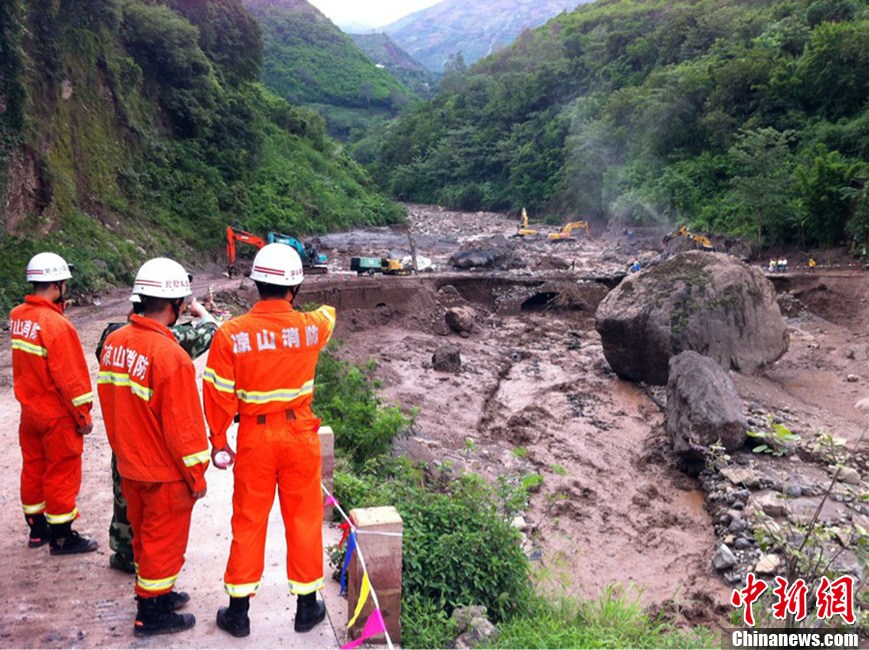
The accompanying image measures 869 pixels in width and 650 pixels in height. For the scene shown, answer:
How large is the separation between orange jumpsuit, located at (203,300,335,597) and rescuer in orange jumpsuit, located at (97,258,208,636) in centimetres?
15

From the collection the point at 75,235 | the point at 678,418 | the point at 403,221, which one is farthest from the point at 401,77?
the point at 678,418

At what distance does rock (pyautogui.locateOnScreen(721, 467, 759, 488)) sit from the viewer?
849cm

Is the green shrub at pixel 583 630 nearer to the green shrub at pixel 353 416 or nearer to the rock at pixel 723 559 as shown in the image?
the rock at pixel 723 559

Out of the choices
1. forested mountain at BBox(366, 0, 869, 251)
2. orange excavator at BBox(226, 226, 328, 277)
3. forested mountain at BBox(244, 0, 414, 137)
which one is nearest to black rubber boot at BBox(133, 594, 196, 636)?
orange excavator at BBox(226, 226, 328, 277)

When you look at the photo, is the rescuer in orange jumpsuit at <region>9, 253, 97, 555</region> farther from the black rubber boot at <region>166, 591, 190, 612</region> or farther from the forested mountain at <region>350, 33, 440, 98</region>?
the forested mountain at <region>350, 33, 440, 98</region>

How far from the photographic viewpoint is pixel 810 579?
4840 mm

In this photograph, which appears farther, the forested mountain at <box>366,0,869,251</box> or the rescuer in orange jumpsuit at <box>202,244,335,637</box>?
the forested mountain at <box>366,0,869,251</box>

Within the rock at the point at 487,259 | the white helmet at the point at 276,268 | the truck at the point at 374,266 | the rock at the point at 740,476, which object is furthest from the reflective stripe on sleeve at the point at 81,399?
the rock at the point at 487,259

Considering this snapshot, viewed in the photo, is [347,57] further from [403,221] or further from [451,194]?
[403,221]

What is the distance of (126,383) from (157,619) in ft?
4.16

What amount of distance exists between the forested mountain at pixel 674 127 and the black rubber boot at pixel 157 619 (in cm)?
2139

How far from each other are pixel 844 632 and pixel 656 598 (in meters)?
2.21

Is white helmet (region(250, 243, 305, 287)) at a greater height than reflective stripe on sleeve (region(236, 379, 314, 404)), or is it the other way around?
white helmet (region(250, 243, 305, 287))

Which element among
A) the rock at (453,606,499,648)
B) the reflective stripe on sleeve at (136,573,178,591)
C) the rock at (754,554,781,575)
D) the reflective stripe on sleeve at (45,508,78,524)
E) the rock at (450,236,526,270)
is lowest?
the rock at (754,554,781,575)
